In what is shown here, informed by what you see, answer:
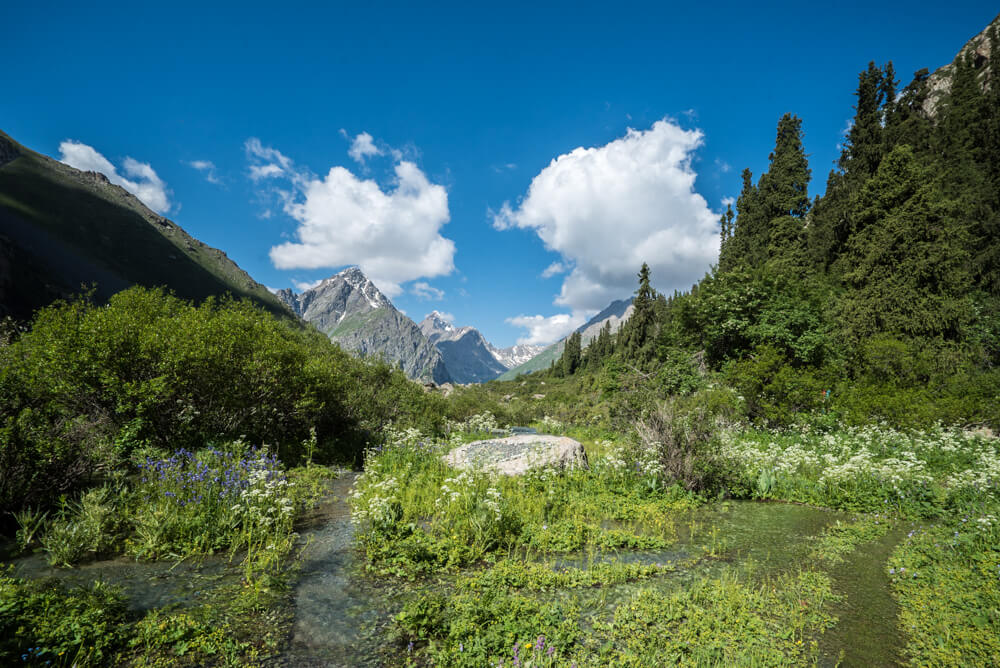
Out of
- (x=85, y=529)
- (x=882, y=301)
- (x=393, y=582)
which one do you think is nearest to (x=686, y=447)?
(x=393, y=582)

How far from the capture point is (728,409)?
1784 centimetres

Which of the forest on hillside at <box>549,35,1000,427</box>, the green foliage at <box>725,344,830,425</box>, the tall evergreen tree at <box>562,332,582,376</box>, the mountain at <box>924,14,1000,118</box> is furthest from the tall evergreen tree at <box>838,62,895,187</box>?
the tall evergreen tree at <box>562,332,582,376</box>

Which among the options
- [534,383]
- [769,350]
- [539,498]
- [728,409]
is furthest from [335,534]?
[534,383]

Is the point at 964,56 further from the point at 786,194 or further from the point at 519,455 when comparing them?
the point at 519,455

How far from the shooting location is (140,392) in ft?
29.7

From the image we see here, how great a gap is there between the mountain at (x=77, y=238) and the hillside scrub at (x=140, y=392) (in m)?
125

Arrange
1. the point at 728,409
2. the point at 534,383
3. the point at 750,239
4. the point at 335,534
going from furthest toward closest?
1. the point at 534,383
2. the point at 750,239
3. the point at 728,409
4. the point at 335,534

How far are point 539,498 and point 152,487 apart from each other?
24.3 feet

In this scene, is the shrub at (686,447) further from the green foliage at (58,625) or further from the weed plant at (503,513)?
the green foliage at (58,625)

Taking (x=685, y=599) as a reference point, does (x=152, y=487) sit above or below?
above

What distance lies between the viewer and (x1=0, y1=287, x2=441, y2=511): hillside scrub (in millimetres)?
6312

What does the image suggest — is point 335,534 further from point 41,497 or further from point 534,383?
point 534,383

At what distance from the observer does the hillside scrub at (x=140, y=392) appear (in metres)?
6.31

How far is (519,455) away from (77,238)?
220 m
